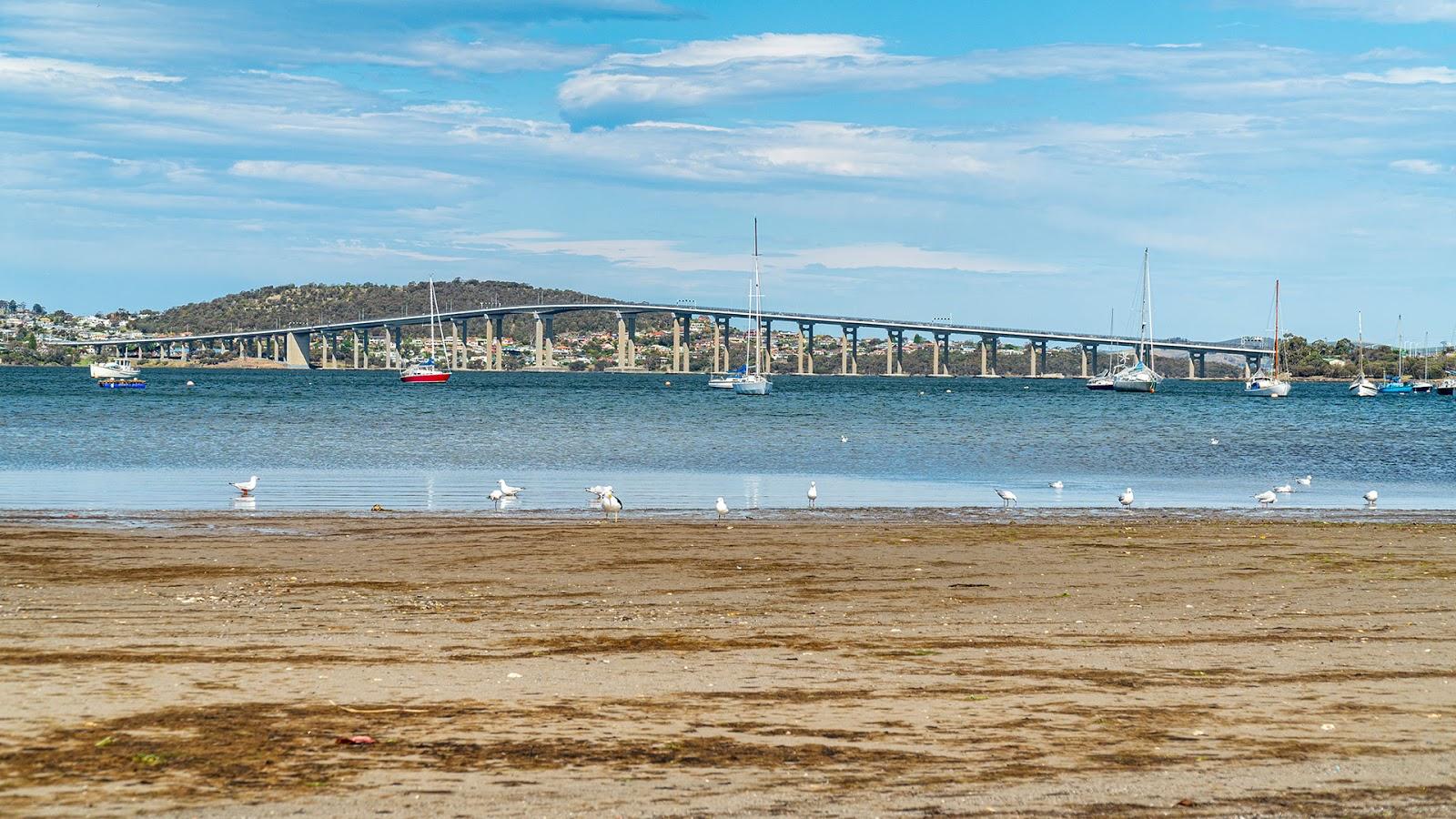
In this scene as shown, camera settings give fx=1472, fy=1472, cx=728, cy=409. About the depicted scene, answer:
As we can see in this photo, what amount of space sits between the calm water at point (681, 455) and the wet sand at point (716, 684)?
8.84m

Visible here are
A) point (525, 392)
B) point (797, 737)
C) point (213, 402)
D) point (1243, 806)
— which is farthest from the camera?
point (525, 392)

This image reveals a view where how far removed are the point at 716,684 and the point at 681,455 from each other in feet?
93.6

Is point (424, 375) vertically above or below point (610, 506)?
above

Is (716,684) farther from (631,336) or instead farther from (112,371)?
(631,336)

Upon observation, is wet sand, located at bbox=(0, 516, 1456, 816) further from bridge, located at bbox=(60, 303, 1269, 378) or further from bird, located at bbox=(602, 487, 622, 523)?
bridge, located at bbox=(60, 303, 1269, 378)

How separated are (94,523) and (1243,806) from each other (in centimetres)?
1497

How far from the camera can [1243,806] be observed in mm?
5977

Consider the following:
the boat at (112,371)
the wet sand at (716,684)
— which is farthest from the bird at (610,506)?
the boat at (112,371)

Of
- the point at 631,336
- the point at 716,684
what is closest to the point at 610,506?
the point at 716,684

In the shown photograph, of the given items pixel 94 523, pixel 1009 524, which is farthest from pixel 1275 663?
pixel 94 523

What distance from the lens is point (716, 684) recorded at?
816 centimetres

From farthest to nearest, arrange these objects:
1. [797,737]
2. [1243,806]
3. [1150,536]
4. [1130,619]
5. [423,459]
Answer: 1. [423,459]
2. [1150,536]
3. [1130,619]
4. [797,737]
5. [1243,806]

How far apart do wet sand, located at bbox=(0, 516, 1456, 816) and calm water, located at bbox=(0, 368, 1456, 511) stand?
8.84 metres

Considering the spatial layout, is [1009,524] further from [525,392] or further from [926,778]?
[525,392]
